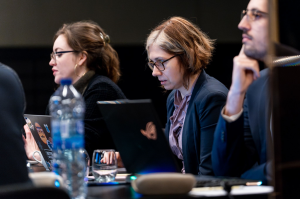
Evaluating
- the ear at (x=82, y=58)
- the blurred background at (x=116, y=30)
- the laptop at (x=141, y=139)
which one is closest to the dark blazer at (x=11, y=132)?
the laptop at (x=141, y=139)

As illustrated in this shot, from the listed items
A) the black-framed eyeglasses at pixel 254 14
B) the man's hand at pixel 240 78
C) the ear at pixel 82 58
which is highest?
the black-framed eyeglasses at pixel 254 14

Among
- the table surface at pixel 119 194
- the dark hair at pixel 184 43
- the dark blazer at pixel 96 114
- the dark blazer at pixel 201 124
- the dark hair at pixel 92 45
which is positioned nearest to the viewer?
the table surface at pixel 119 194

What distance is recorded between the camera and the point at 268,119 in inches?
42.4

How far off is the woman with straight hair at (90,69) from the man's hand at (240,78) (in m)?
1.08

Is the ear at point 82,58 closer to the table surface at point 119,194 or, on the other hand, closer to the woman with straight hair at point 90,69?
the woman with straight hair at point 90,69

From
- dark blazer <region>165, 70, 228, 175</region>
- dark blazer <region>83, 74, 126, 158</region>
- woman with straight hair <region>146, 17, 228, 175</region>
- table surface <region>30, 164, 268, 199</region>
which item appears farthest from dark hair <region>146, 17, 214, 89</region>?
table surface <region>30, 164, 268, 199</region>

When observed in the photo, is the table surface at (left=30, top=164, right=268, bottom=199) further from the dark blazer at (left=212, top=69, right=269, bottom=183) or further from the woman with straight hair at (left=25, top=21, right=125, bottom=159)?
the woman with straight hair at (left=25, top=21, right=125, bottom=159)

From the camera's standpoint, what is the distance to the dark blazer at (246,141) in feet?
3.93

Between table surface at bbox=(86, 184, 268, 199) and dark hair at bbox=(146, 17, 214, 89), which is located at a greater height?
dark hair at bbox=(146, 17, 214, 89)

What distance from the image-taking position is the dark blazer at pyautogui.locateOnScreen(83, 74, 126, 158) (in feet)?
7.12

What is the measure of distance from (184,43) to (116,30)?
247 centimetres

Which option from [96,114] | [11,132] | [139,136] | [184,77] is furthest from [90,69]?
[11,132]

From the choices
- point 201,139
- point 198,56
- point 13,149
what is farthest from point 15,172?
point 198,56

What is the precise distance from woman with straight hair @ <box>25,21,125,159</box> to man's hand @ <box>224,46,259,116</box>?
1078mm
